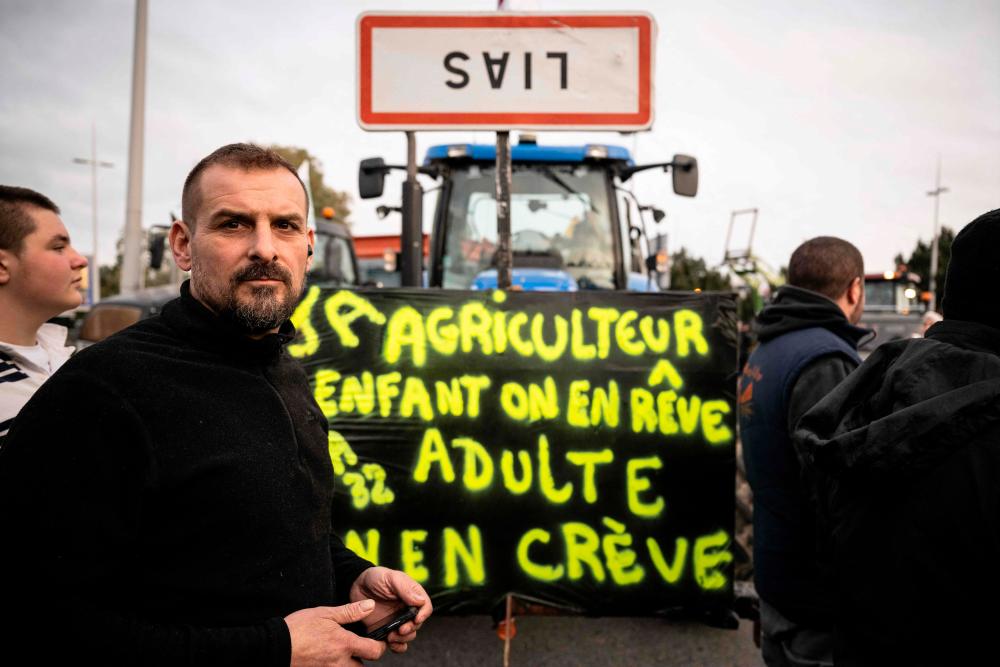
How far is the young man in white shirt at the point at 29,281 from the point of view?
210 centimetres

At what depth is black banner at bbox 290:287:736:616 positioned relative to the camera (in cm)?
311

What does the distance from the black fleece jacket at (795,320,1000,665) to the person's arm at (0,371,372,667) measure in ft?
4.02

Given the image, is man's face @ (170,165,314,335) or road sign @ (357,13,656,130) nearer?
man's face @ (170,165,314,335)

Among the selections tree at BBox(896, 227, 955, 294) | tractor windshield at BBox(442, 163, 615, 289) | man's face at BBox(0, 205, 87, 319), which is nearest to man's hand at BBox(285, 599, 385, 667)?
man's face at BBox(0, 205, 87, 319)

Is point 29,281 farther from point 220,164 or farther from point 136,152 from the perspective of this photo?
point 136,152

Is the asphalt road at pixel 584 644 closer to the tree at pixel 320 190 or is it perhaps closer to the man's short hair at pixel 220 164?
the man's short hair at pixel 220 164

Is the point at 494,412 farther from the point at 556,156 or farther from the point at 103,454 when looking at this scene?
the point at 556,156

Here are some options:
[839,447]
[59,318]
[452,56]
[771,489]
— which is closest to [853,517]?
[839,447]

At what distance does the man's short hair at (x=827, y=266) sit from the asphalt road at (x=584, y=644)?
1.79 metres

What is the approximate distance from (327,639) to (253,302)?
69 cm

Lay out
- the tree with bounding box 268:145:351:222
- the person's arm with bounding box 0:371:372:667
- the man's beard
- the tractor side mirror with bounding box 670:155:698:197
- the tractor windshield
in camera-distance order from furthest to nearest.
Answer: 1. the tree with bounding box 268:145:351:222
2. the tractor windshield
3. the tractor side mirror with bounding box 670:155:698:197
4. the man's beard
5. the person's arm with bounding box 0:371:372:667

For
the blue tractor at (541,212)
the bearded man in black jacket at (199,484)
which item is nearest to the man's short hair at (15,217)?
the bearded man in black jacket at (199,484)

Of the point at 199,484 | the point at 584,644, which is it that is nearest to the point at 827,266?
the point at 584,644

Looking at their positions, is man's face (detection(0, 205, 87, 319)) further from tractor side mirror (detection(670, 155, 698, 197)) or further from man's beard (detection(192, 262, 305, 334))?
tractor side mirror (detection(670, 155, 698, 197))
